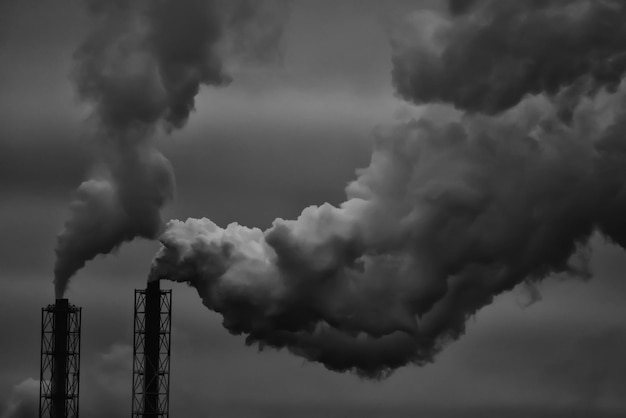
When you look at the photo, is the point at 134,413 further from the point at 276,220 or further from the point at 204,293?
the point at 276,220

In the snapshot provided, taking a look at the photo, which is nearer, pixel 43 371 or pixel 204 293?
pixel 204 293

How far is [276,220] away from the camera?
141 meters

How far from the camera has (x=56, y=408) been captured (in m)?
156

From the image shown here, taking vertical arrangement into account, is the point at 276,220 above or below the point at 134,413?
above

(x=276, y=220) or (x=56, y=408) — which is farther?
(x=56, y=408)

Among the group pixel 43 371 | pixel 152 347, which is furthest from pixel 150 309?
pixel 43 371

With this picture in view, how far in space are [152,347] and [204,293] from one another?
Answer: 8.33 m

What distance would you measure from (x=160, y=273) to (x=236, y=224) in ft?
27.4

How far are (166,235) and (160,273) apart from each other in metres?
3.66

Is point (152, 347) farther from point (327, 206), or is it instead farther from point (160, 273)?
point (327, 206)

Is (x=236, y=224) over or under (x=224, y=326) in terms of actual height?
over

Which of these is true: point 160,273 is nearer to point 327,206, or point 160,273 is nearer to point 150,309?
point 150,309

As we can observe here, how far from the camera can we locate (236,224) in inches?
5817

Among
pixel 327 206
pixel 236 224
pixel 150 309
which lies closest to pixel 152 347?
pixel 150 309
